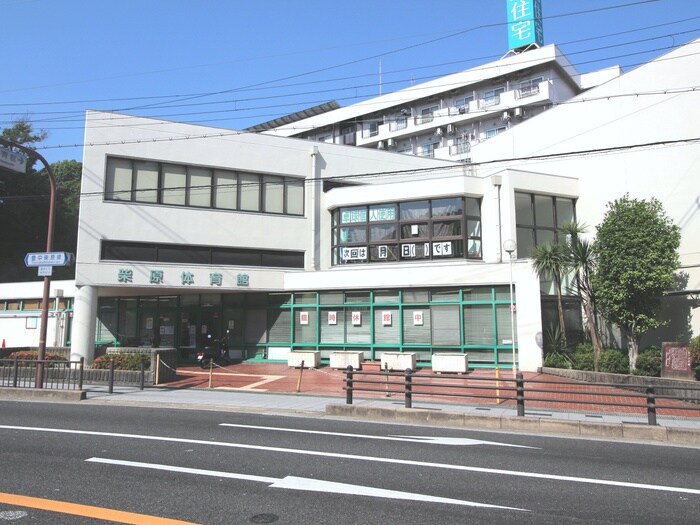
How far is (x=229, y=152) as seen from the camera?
76.8 ft

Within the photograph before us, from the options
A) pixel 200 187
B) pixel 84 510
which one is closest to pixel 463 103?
pixel 200 187

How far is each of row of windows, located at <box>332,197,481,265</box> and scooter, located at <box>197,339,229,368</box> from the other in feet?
20.6

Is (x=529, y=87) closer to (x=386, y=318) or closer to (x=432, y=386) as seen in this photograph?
(x=386, y=318)

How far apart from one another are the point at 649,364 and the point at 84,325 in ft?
65.1

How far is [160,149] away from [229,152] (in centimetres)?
288

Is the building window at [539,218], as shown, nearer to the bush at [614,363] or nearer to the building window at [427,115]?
the bush at [614,363]

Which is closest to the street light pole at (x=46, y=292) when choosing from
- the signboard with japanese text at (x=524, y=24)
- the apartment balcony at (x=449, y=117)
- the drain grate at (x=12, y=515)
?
the drain grate at (x=12, y=515)

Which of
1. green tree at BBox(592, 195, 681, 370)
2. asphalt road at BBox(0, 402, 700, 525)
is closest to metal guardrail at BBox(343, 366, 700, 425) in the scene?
asphalt road at BBox(0, 402, 700, 525)

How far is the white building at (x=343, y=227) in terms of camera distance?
1973 cm

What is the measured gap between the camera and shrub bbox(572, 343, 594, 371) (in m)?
17.5

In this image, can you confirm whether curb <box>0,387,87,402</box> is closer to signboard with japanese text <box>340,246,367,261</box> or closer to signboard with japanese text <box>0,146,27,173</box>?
signboard with japanese text <box>0,146,27,173</box>

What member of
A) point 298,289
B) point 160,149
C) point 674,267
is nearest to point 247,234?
point 298,289

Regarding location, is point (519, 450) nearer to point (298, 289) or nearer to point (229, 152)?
point (298, 289)

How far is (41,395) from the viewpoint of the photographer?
14016 millimetres
